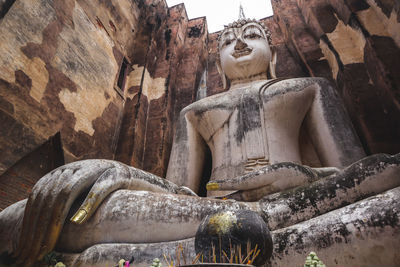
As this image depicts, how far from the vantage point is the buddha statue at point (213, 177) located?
162 cm

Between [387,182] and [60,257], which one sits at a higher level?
[387,182]

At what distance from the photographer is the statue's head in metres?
3.73

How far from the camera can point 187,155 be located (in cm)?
332

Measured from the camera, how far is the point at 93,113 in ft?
14.0

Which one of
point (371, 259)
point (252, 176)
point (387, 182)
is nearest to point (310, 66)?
point (252, 176)

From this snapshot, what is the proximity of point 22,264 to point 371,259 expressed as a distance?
5.92ft

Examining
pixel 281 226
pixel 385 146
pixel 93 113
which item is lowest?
pixel 281 226

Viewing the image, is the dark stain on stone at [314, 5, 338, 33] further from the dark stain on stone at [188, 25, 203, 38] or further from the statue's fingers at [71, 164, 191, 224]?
the statue's fingers at [71, 164, 191, 224]

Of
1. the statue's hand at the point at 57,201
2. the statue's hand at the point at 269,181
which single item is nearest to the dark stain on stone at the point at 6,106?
the statue's hand at the point at 57,201

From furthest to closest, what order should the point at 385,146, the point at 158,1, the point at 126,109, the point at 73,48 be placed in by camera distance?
the point at 158,1 → the point at 126,109 → the point at 73,48 → the point at 385,146

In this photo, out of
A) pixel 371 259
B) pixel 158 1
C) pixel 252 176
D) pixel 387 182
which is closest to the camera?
pixel 371 259

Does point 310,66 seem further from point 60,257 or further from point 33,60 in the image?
point 60,257

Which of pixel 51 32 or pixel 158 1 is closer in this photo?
pixel 51 32

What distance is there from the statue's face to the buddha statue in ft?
0.05
